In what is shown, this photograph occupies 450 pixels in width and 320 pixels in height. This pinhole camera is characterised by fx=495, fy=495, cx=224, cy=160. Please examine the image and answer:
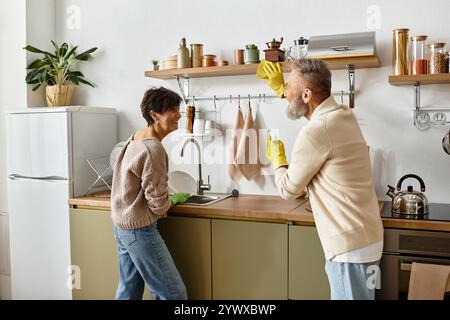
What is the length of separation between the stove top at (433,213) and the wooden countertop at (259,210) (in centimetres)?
6

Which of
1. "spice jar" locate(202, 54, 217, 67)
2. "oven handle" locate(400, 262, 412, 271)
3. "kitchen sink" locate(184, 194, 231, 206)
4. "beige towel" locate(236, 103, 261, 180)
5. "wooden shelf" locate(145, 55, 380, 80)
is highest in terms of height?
"spice jar" locate(202, 54, 217, 67)

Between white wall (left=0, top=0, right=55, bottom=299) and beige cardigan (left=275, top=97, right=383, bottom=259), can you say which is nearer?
beige cardigan (left=275, top=97, right=383, bottom=259)

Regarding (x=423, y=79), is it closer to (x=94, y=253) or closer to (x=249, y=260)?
(x=249, y=260)

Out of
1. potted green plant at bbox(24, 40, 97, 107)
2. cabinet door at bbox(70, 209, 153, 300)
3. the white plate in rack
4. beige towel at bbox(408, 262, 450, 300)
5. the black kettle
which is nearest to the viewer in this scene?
beige towel at bbox(408, 262, 450, 300)

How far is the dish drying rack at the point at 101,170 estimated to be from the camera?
3277 mm

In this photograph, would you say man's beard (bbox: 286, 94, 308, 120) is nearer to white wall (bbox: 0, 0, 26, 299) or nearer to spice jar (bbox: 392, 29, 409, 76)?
spice jar (bbox: 392, 29, 409, 76)

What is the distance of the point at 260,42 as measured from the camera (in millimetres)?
3131

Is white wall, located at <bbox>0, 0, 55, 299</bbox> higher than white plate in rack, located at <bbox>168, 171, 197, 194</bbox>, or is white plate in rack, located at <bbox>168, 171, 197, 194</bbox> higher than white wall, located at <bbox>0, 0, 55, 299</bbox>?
white wall, located at <bbox>0, 0, 55, 299</bbox>

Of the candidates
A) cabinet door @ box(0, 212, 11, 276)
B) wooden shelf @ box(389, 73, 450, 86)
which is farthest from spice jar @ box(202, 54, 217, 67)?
cabinet door @ box(0, 212, 11, 276)

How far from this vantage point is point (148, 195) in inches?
93.1

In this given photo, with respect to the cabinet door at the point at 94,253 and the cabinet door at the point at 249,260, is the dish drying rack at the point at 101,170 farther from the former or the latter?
the cabinet door at the point at 249,260

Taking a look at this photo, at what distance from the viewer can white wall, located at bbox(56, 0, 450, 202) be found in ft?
9.17

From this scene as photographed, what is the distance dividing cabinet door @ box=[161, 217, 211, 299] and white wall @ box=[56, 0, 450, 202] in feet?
2.02

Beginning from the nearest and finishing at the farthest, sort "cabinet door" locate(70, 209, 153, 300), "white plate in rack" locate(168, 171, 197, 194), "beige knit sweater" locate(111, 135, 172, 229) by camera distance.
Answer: "beige knit sweater" locate(111, 135, 172, 229), "cabinet door" locate(70, 209, 153, 300), "white plate in rack" locate(168, 171, 197, 194)
